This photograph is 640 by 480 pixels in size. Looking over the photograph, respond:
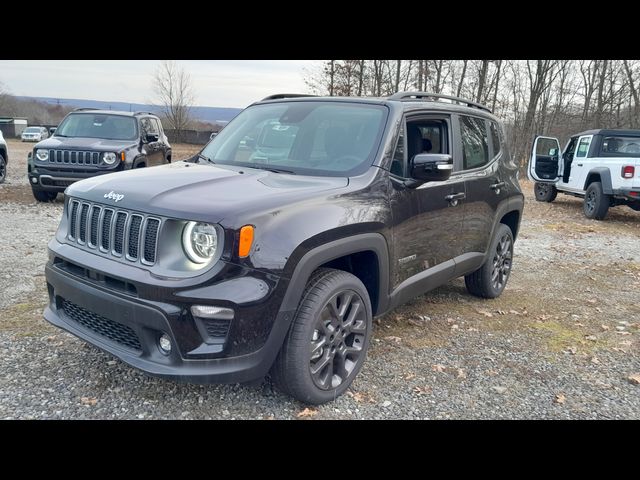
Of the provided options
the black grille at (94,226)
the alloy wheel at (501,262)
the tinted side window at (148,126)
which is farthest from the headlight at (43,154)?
the alloy wheel at (501,262)

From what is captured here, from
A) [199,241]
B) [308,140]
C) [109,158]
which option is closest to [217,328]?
[199,241]

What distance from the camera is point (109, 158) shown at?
→ 9.72 m

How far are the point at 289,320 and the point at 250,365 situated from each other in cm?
33

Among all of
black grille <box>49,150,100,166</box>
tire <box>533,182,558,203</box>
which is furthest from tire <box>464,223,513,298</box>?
tire <box>533,182,558,203</box>

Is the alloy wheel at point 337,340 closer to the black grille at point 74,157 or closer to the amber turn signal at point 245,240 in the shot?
the amber turn signal at point 245,240

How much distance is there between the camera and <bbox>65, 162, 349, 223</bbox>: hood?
2.71m

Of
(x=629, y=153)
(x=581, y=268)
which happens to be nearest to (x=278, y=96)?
(x=581, y=268)

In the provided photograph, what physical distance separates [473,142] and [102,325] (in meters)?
3.60

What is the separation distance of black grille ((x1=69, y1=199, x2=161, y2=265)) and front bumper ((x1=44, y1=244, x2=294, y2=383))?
14 cm

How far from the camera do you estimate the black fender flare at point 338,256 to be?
2.82 metres

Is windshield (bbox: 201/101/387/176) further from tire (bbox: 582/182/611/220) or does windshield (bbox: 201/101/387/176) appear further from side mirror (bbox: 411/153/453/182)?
tire (bbox: 582/182/611/220)

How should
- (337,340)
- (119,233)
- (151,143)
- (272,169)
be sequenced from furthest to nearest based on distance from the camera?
1. (151,143)
2. (272,169)
3. (337,340)
4. (119,233)

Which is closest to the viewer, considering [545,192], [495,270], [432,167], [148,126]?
[432,167]

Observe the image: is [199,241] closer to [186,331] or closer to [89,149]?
[186,331]
